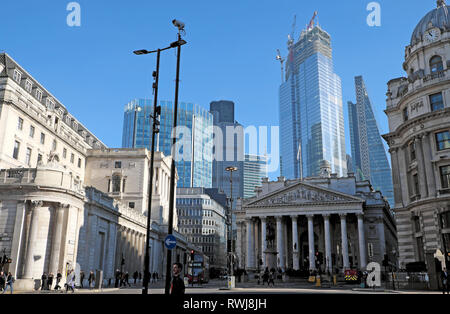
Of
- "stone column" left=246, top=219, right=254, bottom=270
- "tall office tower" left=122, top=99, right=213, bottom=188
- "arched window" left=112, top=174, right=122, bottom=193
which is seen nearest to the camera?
"arched window" left=112, top=174, right=122, bottom=193

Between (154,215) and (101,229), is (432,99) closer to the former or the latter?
(101,229)

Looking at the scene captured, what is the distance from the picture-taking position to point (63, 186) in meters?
36.0

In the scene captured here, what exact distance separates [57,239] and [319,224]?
5863 cm

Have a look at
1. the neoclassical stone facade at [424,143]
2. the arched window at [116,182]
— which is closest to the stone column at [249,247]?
the arched window at [116,182]

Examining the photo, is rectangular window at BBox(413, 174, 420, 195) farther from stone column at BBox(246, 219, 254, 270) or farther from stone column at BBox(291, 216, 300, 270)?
stone column at BBox(246, 219, 254, 270)

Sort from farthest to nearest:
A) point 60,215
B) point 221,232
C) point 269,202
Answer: point 221,232
point 269,202
point 60,215

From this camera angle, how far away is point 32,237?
34.3 metres

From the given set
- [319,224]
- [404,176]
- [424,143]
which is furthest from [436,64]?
[319,224]

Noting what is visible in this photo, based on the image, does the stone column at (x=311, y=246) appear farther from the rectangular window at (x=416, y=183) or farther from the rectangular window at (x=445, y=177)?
the rectangular window at (x=445, y=177)

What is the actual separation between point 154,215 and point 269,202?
2301 centimetres

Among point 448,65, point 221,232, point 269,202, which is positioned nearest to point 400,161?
point 448,65

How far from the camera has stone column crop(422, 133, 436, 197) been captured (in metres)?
40.7

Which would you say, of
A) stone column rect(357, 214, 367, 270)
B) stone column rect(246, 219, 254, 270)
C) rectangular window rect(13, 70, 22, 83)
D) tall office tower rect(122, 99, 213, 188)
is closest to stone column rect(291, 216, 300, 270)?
stone column rect(246, 219, 254, 270)

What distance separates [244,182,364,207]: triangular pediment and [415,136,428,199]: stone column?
3074 centimetres
